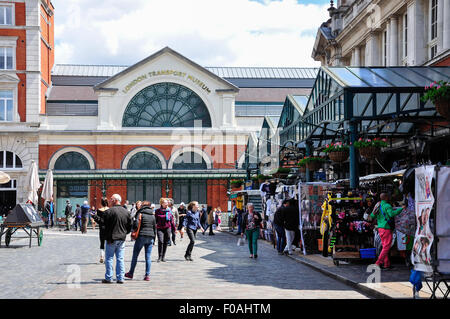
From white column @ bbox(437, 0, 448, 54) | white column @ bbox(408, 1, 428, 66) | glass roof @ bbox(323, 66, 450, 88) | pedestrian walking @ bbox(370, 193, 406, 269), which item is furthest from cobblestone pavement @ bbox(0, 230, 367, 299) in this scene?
white column @ bbox(408, 1, 428, 66)

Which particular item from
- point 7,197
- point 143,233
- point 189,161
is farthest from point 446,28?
point 7,197

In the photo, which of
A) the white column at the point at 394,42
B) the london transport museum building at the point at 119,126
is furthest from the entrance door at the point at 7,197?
the white column at the point at 394,42

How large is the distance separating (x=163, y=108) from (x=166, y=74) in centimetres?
264

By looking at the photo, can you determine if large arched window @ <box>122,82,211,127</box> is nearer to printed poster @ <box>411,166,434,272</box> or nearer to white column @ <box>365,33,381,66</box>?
white column @ <box>365,33,381,66</box>

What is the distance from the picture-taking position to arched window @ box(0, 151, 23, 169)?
163ft

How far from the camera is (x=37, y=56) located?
164ft

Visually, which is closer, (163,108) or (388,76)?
(388,76)

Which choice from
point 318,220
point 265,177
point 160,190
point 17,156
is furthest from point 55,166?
point 318,220

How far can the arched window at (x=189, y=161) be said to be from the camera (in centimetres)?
5175

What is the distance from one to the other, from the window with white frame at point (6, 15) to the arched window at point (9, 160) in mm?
9538

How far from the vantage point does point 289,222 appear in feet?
63.5

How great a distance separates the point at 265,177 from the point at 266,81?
96.6 feet

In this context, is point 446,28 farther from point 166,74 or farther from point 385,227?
point 166,74

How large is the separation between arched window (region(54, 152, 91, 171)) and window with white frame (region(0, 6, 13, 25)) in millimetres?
10529
